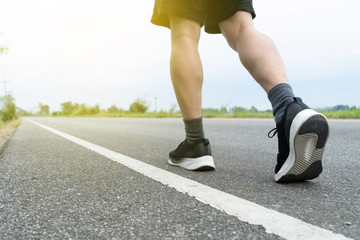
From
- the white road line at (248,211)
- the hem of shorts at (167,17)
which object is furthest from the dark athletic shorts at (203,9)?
the white road line at (248,211)

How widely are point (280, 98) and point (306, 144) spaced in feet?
0.94

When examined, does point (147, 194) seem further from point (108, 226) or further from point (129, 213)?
point (108, 226)

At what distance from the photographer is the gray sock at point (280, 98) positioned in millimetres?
1458

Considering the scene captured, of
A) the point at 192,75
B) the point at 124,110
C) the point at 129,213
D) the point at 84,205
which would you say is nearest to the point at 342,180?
the point at 192,75

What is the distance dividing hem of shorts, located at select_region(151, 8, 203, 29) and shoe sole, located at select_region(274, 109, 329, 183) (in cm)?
85

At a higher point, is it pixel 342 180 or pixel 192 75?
pixel 192 75

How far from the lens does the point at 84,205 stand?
1.15 m

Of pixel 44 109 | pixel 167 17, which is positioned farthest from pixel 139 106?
pixel 44 109

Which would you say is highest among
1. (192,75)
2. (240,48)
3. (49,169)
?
(240,48)

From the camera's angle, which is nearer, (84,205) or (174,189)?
(84,205)

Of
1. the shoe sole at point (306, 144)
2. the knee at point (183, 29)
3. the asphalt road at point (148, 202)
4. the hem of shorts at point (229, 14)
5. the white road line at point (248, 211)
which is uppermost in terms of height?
the hem of shorts at point (229, 14)

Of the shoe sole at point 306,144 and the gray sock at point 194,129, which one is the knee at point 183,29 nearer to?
the gray sock at point 194,129

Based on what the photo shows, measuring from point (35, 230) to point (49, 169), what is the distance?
39.8 inches

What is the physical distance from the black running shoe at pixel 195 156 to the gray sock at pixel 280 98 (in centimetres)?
50
